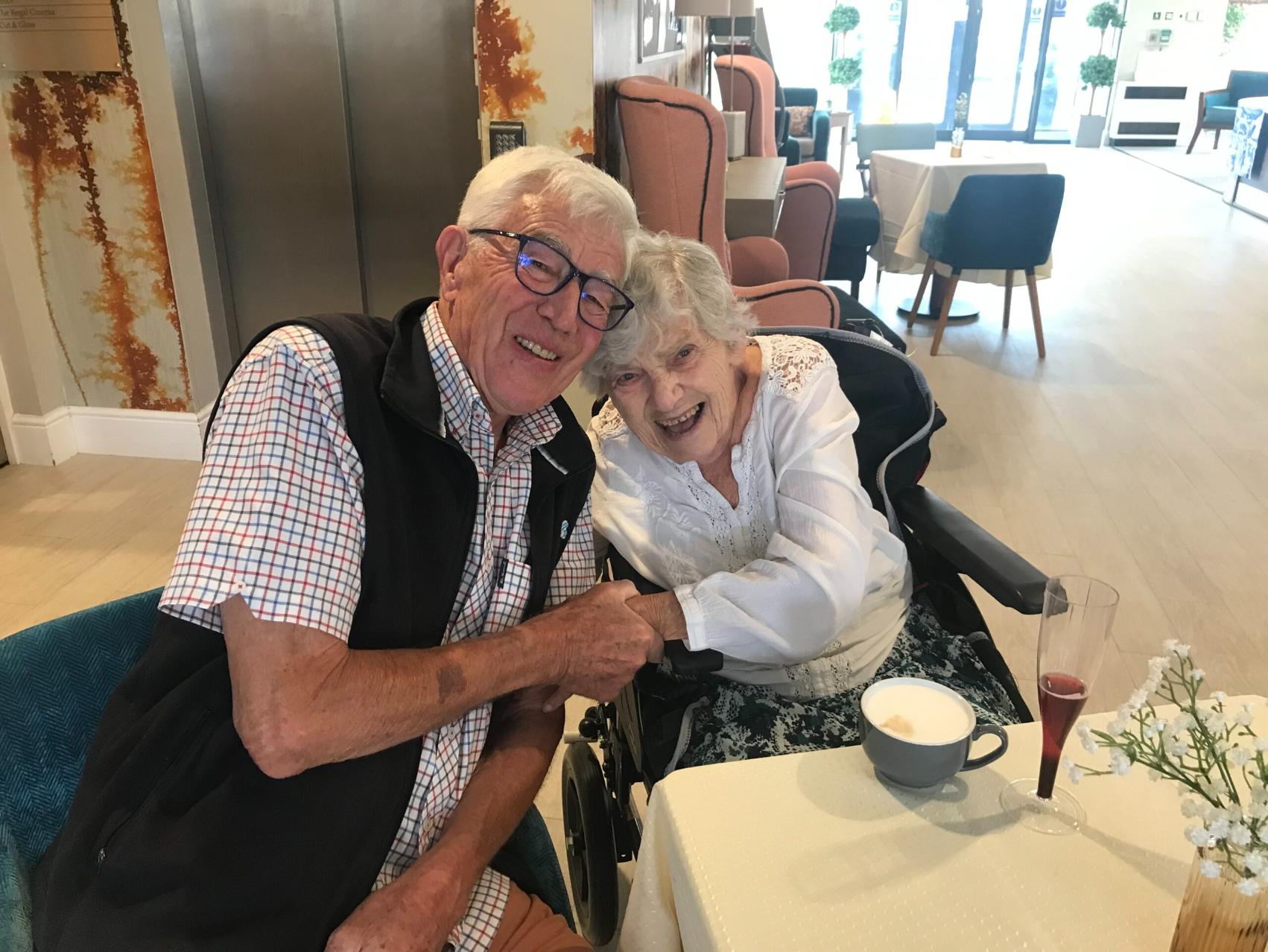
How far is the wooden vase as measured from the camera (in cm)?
72

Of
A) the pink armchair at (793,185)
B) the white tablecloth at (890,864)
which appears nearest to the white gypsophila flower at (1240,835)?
the white tablecloth at (890,864)

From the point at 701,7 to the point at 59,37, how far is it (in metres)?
2.42

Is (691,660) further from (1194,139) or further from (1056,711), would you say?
(1194,139)

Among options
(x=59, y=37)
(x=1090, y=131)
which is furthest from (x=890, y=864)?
(x=1090, y=131)

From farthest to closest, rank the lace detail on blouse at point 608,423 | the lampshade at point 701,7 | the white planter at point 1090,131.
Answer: the white planter at point 1090,131
the lampshade at point 701,7
the lace detail on blouse at point 608,423

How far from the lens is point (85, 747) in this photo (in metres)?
1.05

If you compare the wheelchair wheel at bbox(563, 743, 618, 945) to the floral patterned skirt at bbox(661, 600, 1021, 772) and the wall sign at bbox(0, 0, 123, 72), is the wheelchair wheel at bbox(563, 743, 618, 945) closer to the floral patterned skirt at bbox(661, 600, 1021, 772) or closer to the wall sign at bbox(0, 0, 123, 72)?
the floral patterned skirt at bbox(661, 600, 1021, 772)

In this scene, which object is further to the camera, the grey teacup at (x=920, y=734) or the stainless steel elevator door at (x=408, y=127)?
the stainless steel elevator door at (x=408, y=127)

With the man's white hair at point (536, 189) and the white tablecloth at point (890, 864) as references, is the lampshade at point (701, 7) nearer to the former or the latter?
the man's white hair at point (536, 189)

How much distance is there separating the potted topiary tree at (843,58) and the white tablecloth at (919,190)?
6811mm

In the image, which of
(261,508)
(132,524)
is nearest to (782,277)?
(132,524)

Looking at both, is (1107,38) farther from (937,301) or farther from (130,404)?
(130,404)

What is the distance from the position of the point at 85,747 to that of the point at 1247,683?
8.26ft

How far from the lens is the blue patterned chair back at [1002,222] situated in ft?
14.1
